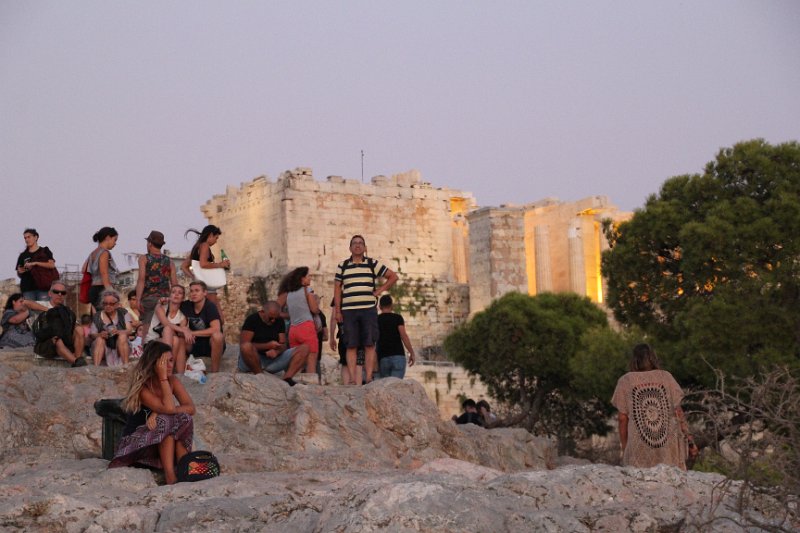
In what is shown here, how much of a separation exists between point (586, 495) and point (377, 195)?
1520 inches

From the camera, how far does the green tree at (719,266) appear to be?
73.5ft

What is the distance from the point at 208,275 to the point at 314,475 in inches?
241

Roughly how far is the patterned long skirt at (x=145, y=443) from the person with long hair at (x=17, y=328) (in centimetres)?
686

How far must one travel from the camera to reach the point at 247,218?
45.7m

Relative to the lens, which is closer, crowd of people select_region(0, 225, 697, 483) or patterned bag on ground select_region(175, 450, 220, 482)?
patterned bag on ground select_region(175, 450, 220, 482)

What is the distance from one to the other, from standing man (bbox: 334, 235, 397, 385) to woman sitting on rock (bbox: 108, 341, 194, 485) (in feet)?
14.9

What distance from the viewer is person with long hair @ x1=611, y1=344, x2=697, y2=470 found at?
942 centimetres

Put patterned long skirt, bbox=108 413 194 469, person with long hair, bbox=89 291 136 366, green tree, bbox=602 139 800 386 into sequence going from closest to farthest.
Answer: patterned long skirt, bbox=108 413 194 469
person with long hair, bbox=89 291 136 366
green tree, bbox=602 139 800 386

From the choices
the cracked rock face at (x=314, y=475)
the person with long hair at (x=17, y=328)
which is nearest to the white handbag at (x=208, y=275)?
the cracked rock face at (x=314, y=475)

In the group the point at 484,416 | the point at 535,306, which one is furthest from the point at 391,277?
the point at 535,306

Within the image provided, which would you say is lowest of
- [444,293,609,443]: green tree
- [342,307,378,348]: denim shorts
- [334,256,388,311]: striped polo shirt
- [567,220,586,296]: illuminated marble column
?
[444,293,609,443]: green tree

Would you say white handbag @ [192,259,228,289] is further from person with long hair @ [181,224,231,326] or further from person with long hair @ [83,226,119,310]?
person with long hair @ [83,226,119,310]

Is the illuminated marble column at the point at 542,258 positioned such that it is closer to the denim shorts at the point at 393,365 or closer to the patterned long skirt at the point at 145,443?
the denim shorts at the point at 393,365

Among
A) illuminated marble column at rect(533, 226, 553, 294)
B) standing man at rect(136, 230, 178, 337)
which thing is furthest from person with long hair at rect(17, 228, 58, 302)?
illuminated marble column at rect(533, 226, 553, 294)
